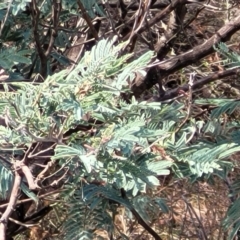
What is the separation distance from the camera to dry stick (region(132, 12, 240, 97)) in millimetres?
1591

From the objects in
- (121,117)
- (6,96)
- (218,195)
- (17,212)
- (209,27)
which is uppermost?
(6,96)

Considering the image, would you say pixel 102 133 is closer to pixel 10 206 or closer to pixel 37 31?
pixel 10 206

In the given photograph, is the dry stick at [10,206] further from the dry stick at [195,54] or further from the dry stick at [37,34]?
the dry stick at [195,54]

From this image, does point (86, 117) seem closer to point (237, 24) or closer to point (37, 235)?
point (237, 24)

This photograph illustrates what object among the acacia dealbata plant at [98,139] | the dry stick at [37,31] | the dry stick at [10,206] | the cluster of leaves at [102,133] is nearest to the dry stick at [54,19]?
the dry stick at [37,31]

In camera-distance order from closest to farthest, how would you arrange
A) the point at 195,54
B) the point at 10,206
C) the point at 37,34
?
the point at 10,206 → the point at 37,34 → the point at 195,54

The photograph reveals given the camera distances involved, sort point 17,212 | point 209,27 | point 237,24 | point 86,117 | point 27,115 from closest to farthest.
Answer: point 27,115 → point 86,117 → point 237,24 → point 17,212 → point 209,27

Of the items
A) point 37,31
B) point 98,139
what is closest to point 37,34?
point 37,31

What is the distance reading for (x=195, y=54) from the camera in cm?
163

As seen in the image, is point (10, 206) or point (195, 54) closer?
point (10, 206)

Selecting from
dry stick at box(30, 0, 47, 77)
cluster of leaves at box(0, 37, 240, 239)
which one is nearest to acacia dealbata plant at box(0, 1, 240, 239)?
cluster of leaves at box(0, 37, 240, 239)

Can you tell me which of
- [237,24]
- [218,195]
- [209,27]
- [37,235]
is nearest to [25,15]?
[237,24]

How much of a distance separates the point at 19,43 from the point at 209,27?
1.85 meters

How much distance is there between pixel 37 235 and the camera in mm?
2570
